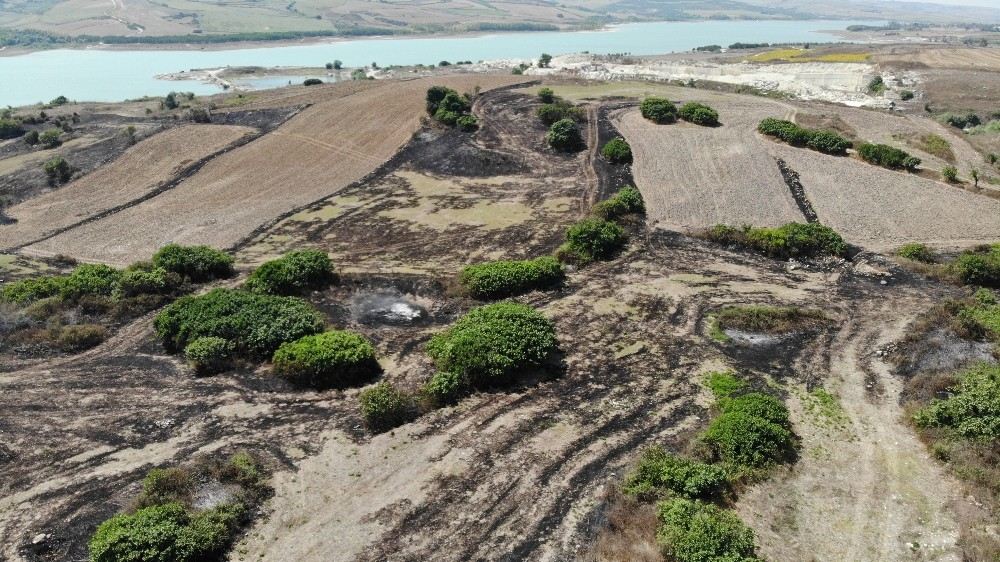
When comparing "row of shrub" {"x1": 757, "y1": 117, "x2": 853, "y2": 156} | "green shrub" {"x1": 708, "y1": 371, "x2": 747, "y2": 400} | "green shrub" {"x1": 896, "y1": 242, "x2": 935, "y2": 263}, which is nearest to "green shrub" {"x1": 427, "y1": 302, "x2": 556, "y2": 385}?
"green shrub" {"x1": 708, "y1": 371, "x2": 747, "y2": 400}

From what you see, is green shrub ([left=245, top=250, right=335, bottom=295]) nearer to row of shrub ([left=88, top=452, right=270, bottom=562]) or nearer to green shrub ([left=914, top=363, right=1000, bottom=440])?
row of shrub ([left=88, top=452, right=270, bottom=562])

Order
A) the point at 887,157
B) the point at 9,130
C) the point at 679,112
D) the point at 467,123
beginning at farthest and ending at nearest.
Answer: the point at 9,130
the point at 679,112
the point at 467,123
the point at 887,157

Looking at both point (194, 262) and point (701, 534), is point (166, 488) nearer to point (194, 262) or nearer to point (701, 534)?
point (701, 534)

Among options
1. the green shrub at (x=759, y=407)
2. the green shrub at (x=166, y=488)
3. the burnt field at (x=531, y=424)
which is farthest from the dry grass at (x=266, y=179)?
the green shrub at (x=759, y=407)

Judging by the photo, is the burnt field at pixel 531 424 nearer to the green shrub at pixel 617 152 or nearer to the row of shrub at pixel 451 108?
the green shrub at pixel 617 152

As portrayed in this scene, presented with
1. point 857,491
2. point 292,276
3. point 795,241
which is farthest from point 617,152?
point 857,491

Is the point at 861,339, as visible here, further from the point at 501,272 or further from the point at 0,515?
the point at 0,515
